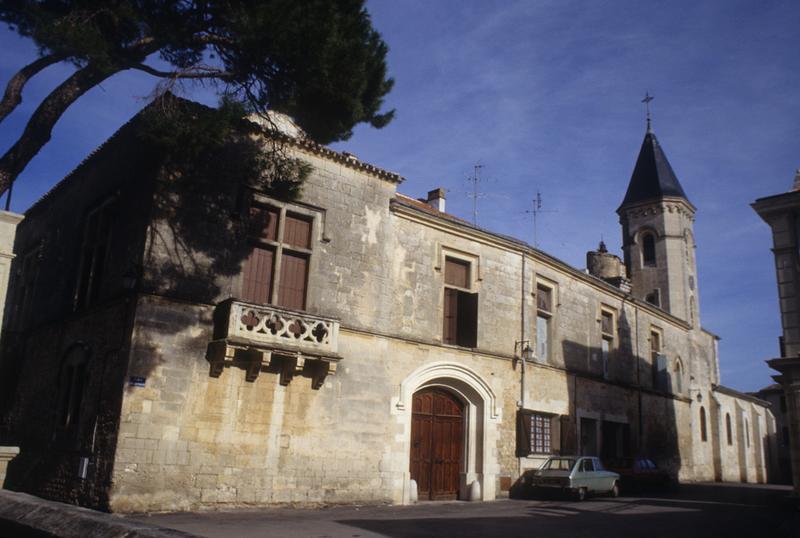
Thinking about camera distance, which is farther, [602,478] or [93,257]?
[602,478]

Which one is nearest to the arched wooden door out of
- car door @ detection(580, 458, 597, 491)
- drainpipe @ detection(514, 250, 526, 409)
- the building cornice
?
drainpipe @ detection(514, 250, 526, 409)

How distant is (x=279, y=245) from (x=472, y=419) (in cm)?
720

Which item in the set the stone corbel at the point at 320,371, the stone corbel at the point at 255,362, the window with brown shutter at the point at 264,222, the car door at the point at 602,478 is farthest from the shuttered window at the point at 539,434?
the window with brown shutter at the point at 264,222

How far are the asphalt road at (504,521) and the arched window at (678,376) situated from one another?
11.7 metres

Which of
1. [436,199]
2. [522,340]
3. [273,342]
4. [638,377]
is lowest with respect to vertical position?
[273,342]

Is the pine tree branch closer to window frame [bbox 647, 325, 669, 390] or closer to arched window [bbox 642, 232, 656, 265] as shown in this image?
window frame [bbox 647, 325, 669, 390]

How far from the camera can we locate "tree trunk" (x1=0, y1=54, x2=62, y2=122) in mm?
10359

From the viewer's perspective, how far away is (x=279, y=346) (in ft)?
42.0

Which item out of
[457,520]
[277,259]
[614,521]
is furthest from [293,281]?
[614,521]

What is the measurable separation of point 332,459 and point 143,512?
4.01 metres

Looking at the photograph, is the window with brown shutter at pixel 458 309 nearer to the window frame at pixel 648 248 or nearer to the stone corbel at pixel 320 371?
the stone corbel at pixel 320 371

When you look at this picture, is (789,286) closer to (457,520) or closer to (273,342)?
(457,520)

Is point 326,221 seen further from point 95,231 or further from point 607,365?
point 607,365

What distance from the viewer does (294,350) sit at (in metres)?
13.0
